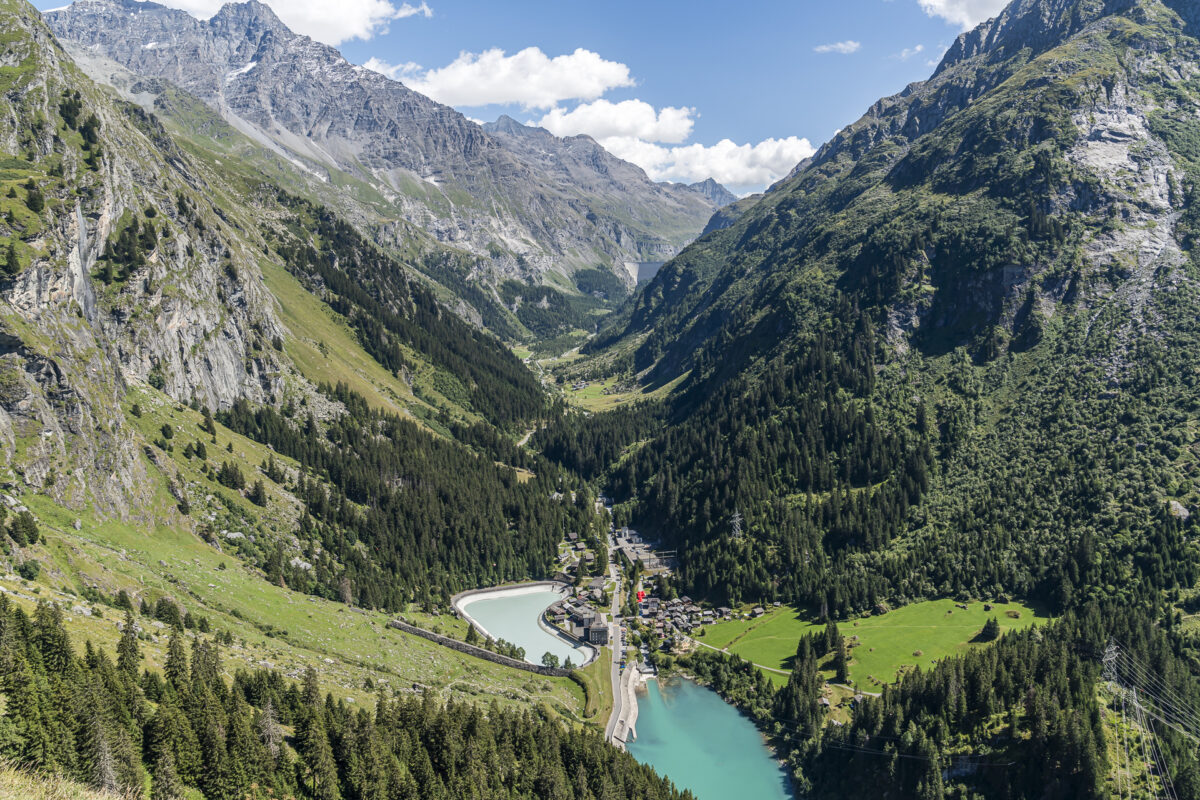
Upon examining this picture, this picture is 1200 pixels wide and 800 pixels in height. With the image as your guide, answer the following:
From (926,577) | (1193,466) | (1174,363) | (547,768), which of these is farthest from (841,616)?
(1174,363)

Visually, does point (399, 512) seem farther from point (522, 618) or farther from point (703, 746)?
point (703, 746)

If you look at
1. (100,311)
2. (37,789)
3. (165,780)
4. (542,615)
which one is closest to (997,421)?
(542,615)

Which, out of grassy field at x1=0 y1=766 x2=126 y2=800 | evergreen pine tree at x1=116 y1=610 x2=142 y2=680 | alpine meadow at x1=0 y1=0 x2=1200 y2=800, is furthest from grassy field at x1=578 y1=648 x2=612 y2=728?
grassy field at x1=0 y1=766 x2=126 y2=800

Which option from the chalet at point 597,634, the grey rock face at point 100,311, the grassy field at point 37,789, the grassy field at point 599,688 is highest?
the grey rock face at point 100,311

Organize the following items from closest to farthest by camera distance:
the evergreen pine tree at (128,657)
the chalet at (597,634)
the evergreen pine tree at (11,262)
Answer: the evergreen pine tree at (128,657)
the evergreen pine tree at (11,262)
the chalet at (597,634)

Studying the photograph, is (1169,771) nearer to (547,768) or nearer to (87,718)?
(547,768)

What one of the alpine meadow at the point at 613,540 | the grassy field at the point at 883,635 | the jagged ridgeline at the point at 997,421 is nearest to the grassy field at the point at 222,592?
the alpine meadow at the point at 613,540

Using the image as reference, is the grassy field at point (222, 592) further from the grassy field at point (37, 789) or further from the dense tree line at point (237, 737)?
the grassy field at point (37, 789)
